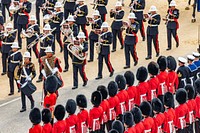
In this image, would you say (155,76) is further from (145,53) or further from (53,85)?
(145,53)

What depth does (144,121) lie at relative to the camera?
62.3ft

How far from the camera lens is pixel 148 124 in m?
18.9

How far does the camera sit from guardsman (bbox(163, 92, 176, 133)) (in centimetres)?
1955

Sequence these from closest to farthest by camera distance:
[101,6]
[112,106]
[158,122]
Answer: [158,122], [112,106], [101,6]

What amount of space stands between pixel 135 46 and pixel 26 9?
3.96 metres

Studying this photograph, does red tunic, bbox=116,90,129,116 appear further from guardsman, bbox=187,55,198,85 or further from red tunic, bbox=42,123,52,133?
guardsman, bbox=187,55,198,85

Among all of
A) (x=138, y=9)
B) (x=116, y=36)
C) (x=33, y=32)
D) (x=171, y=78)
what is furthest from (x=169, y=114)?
(x=138, y=9)

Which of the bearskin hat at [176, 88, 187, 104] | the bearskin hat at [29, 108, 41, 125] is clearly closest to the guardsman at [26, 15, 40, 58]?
the bearskin hat at [29, 108, 41, 125]

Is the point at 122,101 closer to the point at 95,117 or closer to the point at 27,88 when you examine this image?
the point at 95,117

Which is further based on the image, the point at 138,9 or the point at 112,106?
the point at 138,9

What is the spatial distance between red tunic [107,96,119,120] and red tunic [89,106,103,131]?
1.65ft

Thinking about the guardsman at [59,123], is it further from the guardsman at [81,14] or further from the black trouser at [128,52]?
the guardsman at [81,14]

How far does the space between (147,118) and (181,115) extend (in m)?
1.20

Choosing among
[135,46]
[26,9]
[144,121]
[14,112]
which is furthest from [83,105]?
[26,9]
